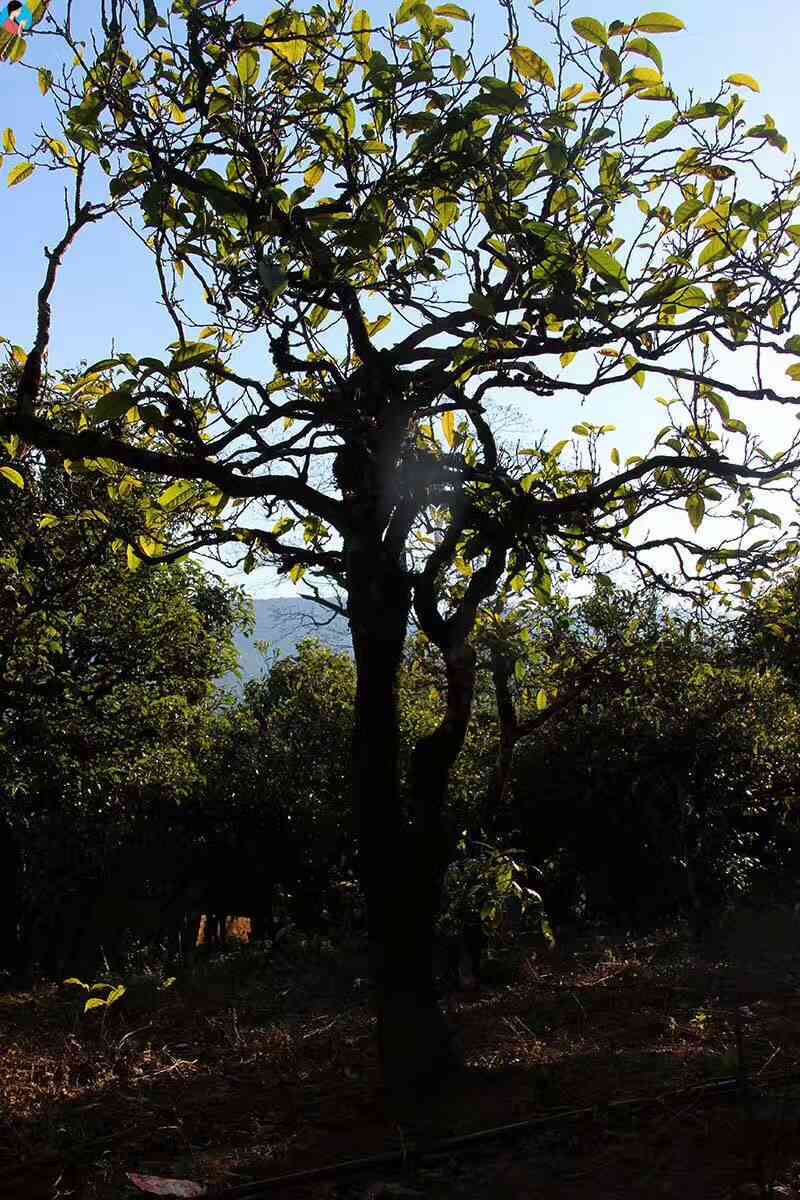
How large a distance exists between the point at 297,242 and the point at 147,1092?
3.91 metres

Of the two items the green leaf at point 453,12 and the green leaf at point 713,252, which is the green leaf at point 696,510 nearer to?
the green leaf at point 713,252

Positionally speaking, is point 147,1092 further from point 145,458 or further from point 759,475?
point 759,475

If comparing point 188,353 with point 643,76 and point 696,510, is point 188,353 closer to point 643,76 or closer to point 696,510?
point 643,76

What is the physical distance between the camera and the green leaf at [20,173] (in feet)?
15.1

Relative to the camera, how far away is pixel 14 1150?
4.43 meters

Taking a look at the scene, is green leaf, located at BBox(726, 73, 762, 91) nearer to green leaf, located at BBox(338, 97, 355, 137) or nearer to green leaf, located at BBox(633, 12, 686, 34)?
green leaf, located at BBox(633, 12, 686, 34)

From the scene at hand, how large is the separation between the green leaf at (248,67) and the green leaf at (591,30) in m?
1.39

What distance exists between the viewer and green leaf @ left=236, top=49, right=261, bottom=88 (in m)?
4.36

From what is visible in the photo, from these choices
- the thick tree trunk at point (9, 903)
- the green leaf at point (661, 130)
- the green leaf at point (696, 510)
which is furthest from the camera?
the thick tree trunk at point (9, 903)

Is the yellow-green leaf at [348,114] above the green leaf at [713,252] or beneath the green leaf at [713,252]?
above

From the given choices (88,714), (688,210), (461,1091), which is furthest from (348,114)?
(88,714)

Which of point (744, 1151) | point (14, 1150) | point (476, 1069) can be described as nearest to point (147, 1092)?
point (14, 1150)

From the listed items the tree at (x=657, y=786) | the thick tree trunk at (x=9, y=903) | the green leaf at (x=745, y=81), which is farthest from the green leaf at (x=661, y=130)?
the thick tree trunk at (x=9, y=903)

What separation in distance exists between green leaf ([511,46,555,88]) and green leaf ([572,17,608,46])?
0.72 feet
